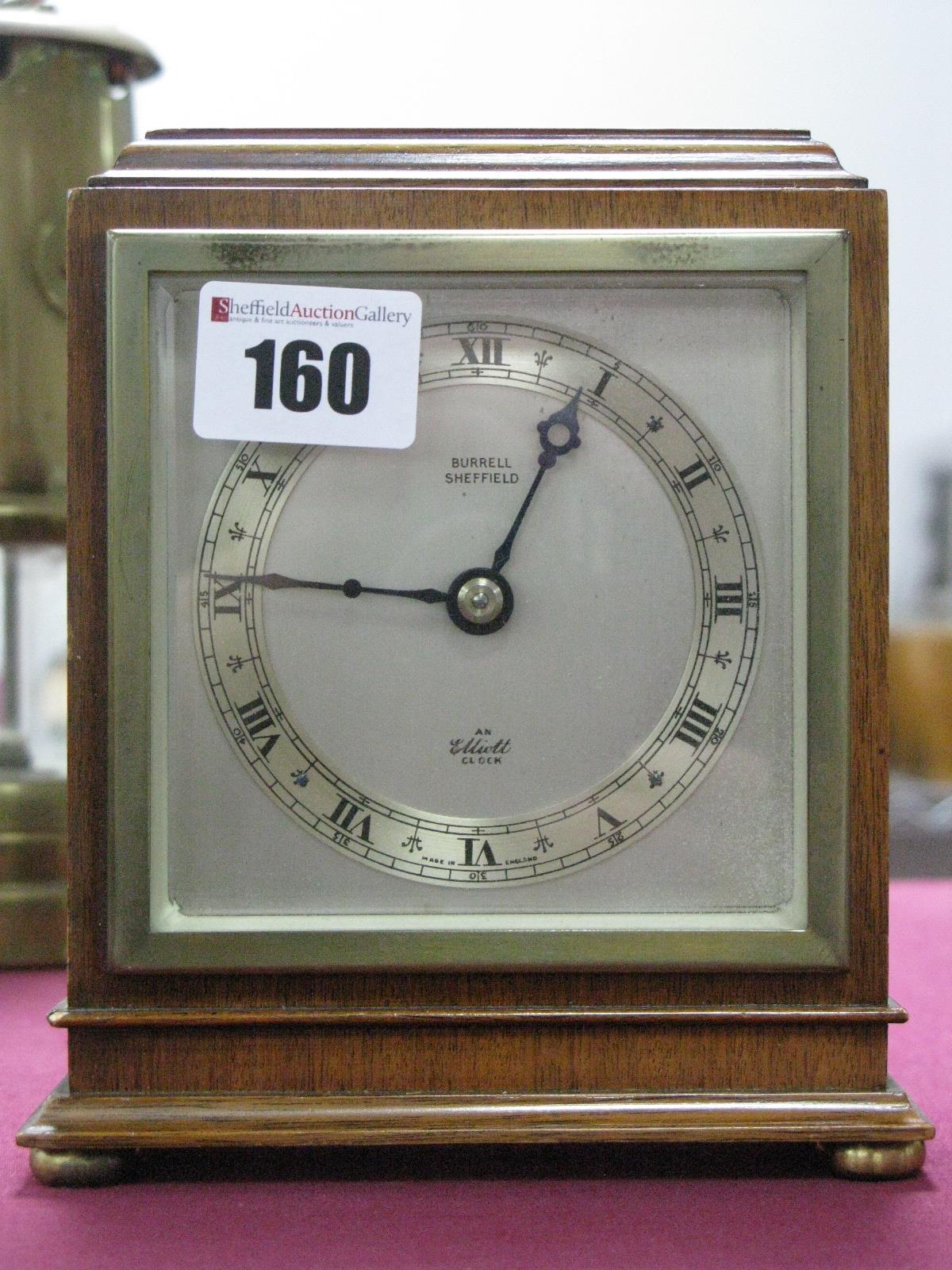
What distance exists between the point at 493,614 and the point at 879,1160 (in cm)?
35

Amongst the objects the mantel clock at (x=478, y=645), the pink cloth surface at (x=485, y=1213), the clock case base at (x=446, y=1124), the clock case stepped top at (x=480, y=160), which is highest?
the clock case stepped top at (x=480, y=160)

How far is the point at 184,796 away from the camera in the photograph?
31.0 inches

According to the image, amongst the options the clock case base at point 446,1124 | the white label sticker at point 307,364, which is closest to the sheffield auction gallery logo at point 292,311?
the white label sticker at point 307,364

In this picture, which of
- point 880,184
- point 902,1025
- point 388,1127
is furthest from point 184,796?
point 880,184

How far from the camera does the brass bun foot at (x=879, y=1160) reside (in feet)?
2.43

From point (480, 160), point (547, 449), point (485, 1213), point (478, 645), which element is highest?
point (480, 160)

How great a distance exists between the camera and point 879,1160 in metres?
0.74

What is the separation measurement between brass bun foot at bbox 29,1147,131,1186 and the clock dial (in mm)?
198

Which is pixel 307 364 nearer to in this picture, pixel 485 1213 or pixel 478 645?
pixel 478 645

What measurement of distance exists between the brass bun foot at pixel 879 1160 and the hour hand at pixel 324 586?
0.36 meters

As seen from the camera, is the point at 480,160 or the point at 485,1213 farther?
the point at 480,160

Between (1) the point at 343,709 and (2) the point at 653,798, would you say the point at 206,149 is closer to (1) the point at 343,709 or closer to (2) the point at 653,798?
(1) the point at 343,709

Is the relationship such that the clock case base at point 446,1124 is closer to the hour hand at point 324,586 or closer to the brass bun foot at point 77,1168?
the brass bun foot at point 77,1168

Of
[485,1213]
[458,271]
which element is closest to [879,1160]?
[485,1213]
